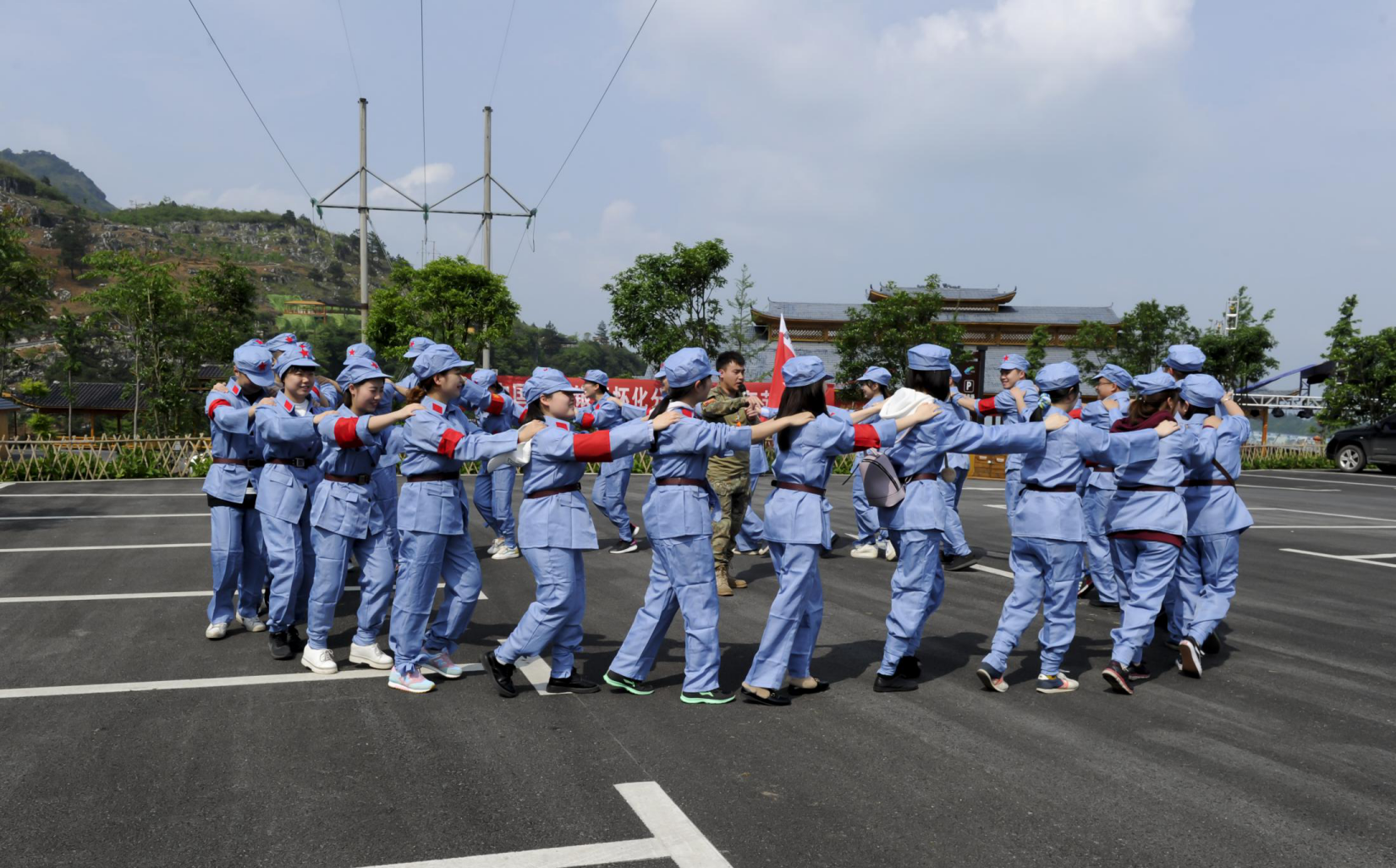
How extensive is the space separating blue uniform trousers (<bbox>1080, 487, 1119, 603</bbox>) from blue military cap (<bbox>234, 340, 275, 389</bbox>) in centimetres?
627

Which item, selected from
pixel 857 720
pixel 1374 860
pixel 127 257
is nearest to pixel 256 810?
pixel 857 720

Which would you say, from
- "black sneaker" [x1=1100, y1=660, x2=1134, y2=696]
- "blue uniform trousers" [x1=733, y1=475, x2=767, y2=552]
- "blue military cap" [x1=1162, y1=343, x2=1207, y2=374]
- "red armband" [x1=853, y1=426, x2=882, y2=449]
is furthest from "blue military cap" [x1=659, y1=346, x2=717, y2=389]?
"blue uniform trousers" [x1=733, y1=475, x2=767, y2=552]

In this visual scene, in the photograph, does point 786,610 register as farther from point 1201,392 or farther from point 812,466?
point 1201,392

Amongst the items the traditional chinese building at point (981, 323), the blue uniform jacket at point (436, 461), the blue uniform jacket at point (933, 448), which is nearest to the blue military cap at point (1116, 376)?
the blue uniform jacket at point (933, 448)

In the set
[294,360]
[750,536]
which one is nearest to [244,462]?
[294,360]

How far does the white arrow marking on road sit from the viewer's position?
10.7ft

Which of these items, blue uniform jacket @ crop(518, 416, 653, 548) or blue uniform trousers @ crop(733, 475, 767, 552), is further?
blue uniform trousers @ crop(733, 475, 767, 552)

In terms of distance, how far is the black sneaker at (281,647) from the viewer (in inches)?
229

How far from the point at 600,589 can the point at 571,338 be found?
125586 mm

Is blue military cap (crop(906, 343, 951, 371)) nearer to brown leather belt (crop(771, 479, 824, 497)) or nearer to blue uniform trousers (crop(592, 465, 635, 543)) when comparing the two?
brown leather belt (crop(771, 479, 824, 497))

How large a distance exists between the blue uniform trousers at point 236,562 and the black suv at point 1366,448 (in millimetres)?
26795

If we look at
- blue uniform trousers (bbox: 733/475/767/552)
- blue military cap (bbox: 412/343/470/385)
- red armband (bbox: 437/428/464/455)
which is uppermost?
blue military cap (bbox: 412/343/470/385)

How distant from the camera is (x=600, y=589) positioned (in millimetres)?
8148

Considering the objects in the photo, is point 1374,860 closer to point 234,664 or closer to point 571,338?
point 234,664
